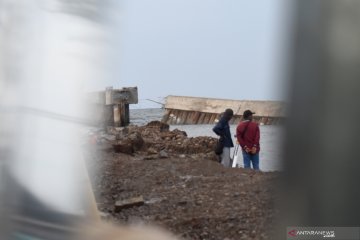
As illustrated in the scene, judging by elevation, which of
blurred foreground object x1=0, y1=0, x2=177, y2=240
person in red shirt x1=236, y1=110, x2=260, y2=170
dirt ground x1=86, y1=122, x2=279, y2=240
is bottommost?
dirt ground x1=86, y1=122, x2=279, y2=240

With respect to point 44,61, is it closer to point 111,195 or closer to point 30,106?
point 30,106

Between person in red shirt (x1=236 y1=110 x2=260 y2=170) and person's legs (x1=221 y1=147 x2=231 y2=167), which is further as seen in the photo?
person's legs (x1=221 y1=147 x2=231 y2=167)

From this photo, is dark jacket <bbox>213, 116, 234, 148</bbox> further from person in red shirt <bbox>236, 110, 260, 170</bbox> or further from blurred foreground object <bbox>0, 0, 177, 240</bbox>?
blurred foreground object <bbox>0, 0, 177, 240</bbox>

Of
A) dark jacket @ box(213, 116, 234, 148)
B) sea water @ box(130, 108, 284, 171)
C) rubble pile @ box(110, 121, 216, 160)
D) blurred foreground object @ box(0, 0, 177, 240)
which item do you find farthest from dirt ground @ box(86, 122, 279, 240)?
blurred foreground object @ box(0, 0, 177, 240)

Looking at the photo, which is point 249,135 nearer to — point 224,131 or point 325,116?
point 224,131

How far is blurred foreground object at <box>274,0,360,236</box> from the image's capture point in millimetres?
704

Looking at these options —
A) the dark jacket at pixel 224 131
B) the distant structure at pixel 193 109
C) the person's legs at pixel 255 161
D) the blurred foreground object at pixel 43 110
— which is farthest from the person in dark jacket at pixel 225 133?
the blurred foreground object at pixel 43 110

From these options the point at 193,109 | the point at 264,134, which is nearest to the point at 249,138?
the point at 264,134

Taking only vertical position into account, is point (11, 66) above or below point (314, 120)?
above

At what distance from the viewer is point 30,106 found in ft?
4.92

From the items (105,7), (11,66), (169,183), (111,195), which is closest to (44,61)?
(11,66)

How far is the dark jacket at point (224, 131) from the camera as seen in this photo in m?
9.35

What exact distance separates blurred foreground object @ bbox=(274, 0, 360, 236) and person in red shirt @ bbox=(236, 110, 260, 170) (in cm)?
804

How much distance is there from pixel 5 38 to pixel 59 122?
314 mm
